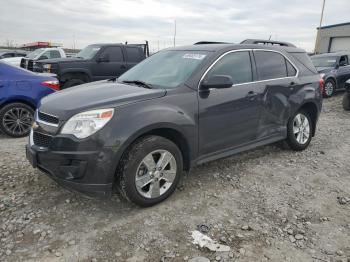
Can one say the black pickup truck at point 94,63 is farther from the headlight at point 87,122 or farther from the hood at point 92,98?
the headlight at point 87,122

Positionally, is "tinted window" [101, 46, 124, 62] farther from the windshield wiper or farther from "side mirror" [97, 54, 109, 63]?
the windshield wiper

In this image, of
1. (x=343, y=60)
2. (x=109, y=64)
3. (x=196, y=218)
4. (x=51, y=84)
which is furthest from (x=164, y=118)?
(x=343, y=60)

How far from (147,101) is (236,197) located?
154 centimetres

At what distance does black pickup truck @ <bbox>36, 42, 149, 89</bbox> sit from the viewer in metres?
9.50

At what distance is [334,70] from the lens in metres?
12.1

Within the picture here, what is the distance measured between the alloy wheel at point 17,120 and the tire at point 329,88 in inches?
392

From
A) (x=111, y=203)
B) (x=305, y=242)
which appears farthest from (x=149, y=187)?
(x=305, y=242)

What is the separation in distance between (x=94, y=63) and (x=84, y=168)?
7522 mm

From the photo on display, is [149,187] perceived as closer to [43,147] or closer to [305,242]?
[43,147]

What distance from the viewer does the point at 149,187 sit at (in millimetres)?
3525

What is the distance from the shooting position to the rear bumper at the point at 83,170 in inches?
122

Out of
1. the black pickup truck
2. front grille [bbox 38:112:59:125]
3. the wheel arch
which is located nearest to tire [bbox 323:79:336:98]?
the black pickup truck

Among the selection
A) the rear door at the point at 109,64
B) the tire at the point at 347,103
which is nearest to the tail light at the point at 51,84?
the rear door at the point at 109,64

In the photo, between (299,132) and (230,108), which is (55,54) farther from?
(230,108)
